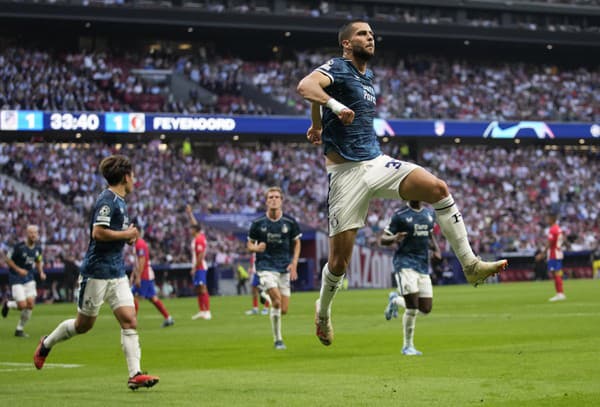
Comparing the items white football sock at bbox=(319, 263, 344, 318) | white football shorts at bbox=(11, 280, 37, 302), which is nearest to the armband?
white football sock at bbox=(319, 263, 344, 318)

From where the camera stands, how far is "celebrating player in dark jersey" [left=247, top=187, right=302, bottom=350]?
19.6 metres

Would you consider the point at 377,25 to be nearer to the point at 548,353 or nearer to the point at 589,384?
the point at 548,353

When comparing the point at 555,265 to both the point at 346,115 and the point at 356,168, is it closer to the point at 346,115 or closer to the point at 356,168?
the point at 356,168

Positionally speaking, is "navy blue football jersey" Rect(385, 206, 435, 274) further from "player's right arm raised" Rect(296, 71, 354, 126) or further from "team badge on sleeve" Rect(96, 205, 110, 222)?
"player's right arm raised" Rect(296, 71, 354, 126)

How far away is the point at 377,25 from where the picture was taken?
207ft

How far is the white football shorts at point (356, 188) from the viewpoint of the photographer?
34.0ft

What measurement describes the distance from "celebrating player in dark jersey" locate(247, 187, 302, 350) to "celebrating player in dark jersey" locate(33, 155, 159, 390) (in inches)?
256

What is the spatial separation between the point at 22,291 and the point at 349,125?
15.9 metres

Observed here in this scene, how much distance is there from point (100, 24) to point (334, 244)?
4962 centimetres

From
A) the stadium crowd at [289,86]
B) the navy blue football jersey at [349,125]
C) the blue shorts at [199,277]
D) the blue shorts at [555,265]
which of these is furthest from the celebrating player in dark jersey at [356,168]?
the stadium crowd at [289,86]

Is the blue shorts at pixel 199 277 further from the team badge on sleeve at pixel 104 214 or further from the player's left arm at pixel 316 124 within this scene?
the player's left arm at pixel 316 124

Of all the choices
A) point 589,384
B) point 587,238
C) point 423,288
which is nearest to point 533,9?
point 587,238

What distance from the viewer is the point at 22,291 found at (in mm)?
24531

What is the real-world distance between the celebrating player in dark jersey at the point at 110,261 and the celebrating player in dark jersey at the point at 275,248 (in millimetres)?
6503
